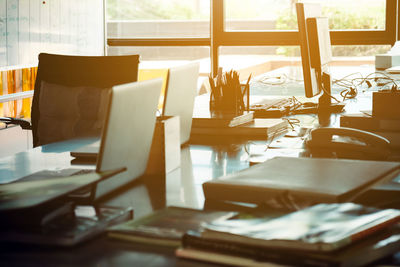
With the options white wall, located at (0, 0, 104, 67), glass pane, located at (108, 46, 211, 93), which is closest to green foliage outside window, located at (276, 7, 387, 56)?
glass pane, located at (108, 46, 211, 93)

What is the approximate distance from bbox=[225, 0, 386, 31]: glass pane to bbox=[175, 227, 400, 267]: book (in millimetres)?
5109

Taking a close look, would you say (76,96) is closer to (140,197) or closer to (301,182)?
(140,197)

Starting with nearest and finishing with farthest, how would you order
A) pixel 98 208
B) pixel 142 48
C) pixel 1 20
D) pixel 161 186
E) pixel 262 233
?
pixel 262 233 → pixel 98 208 → pixel 161 186 → pixel 1 20 → pixel 142 48

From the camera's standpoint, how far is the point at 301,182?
3.87ft

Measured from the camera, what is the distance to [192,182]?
4.66ft

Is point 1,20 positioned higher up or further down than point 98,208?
higher up

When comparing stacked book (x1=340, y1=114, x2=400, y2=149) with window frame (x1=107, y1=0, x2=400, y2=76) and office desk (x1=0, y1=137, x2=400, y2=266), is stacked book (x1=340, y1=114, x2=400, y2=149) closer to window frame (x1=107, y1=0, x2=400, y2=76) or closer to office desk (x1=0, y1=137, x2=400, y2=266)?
office desk (x1=0, y1=137, x2=400, y2=266)

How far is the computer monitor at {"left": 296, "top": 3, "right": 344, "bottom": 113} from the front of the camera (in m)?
2.63

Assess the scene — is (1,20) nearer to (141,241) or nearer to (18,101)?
(18,101)

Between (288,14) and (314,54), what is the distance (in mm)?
3516

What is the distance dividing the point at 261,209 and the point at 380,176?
32 centimetres

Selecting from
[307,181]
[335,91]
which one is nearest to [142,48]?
[335,91]

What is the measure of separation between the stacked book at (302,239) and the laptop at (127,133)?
1.08 ft

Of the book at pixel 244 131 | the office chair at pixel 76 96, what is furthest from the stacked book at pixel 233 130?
the office chair at pixel 76 96
